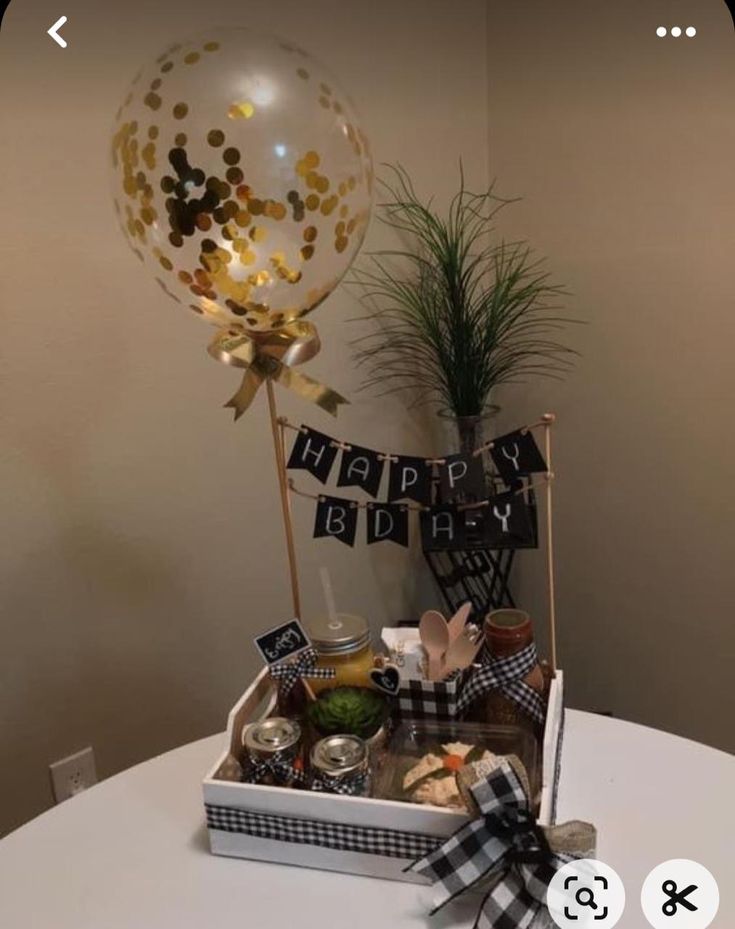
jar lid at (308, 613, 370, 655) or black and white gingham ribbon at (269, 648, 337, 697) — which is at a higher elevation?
jar lid at (308, 613, 370, 655)

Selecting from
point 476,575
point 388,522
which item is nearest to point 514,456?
point 388,522

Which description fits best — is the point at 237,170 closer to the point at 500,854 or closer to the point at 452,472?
the point at 452,472

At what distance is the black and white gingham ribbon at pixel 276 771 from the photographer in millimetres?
988

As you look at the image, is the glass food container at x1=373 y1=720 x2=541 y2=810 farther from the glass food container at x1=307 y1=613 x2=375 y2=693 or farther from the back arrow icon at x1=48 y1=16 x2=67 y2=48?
the back arrow icon at x1=48 y1=16 x2=67 y2=48

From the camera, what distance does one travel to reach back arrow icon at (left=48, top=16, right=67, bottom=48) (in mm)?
1309

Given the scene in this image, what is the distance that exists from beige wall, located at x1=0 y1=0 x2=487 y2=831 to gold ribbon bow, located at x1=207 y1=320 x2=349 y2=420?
0.43 metres

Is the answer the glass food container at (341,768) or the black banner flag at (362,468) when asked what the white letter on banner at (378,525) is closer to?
the black banner flag at (362,468)

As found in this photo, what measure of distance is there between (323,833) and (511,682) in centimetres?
27

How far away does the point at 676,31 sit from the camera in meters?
1.53

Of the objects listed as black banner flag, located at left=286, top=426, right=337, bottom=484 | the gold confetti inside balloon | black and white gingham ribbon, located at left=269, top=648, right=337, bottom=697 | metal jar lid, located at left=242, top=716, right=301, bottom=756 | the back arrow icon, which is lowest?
metal jar lid, located at left=242, top=716, right=301, bottom=756

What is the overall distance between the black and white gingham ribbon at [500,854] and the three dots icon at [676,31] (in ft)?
4.06

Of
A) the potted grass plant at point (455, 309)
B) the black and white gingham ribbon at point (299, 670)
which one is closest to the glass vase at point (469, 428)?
the potted grass plant at point (455, 309)

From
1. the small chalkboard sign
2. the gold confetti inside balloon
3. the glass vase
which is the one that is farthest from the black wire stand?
the gold confetti inside balloon

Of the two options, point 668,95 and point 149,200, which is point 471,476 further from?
point 668,95
